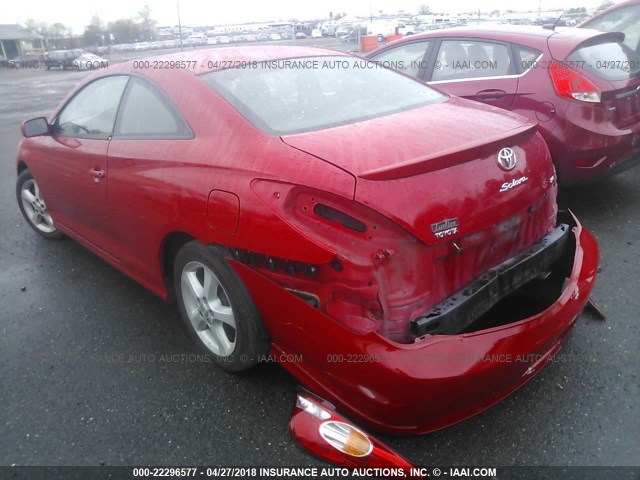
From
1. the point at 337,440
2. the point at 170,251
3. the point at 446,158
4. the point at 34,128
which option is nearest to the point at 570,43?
the point at 446,158

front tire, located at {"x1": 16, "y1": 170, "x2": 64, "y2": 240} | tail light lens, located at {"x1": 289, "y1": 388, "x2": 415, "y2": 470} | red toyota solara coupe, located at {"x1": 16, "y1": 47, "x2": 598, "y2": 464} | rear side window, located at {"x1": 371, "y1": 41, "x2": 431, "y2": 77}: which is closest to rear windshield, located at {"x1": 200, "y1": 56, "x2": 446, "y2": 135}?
red toyota solara coupe, located at {"x1": 16, "y1": 47, "x2": 598, "y2": 464}

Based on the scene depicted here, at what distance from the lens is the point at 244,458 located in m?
2.10

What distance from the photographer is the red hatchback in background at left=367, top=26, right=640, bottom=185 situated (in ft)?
13.1

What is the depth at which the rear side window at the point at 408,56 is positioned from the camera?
510 cm

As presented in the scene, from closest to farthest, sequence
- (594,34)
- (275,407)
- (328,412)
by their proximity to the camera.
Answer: (328,412) < (275,407) < (594,34)

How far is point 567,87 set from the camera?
401cm

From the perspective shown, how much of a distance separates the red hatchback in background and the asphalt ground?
99cm

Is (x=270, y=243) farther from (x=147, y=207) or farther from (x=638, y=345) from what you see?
(x=638, y=345)

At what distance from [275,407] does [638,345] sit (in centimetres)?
185

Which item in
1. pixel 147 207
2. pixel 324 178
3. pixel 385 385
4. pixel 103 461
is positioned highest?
pixel 324 178

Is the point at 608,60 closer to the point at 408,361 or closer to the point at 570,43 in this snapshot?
the point at 570,43

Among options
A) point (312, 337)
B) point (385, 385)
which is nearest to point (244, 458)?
point (312, 337)

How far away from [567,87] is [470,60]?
3.32 feet

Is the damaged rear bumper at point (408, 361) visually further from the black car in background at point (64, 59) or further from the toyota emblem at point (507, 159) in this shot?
the black car in background at point (64, 59)
